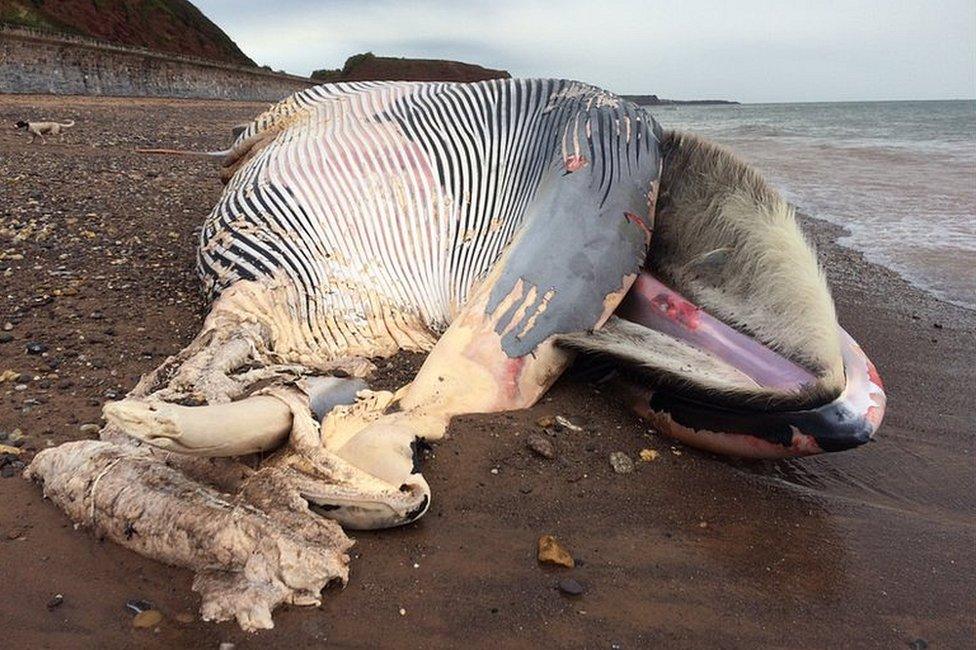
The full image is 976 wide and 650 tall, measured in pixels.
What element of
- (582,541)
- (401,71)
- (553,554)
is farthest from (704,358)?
(401,71)

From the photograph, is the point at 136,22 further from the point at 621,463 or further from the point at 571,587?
the point at 571,587

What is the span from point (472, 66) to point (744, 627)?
85246 mm

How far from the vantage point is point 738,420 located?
292 centimetres

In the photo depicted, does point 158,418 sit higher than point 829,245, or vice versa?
point 158,418

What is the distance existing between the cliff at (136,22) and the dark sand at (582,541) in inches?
1594

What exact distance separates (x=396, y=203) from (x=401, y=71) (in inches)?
3262

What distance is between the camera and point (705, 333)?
3.43 metres

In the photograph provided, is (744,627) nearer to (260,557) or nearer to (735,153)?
(260,557)

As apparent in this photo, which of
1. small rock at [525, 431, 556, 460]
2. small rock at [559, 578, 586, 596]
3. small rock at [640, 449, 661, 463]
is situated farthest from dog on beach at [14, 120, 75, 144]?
small rock at [559, 578, 586, 596]

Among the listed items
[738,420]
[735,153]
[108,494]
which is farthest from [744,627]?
[735,153]

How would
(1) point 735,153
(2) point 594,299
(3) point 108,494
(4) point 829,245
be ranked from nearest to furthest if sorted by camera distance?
(3) point 108,494 → (2) point 594,299 → (1) point 735,153 → (4) point 829,245

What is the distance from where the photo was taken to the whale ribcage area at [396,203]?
12.3 ft

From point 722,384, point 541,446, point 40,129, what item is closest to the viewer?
point 722,384

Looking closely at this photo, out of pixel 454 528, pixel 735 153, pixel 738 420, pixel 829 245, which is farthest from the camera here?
pixel 829 245
